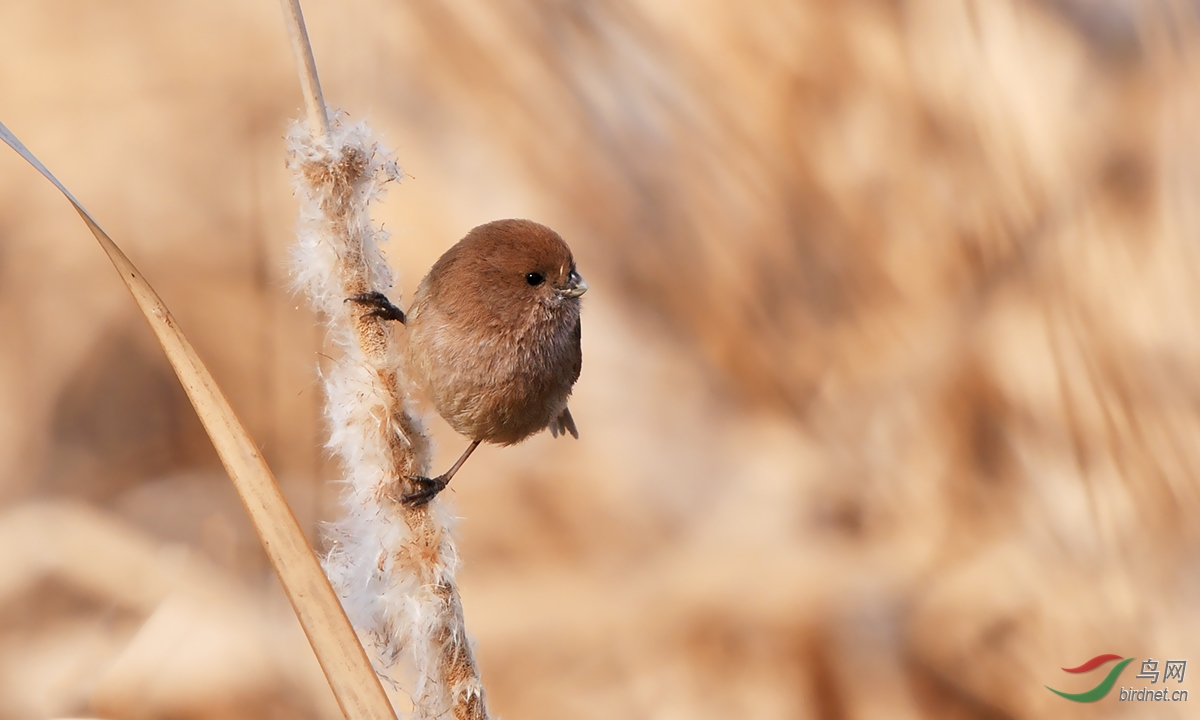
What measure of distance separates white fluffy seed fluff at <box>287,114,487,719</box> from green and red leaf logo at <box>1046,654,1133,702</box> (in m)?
1.48

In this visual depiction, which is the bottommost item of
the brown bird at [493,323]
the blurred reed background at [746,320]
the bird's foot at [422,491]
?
the bird's foot at [422,491]

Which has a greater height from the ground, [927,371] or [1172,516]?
[927,371]

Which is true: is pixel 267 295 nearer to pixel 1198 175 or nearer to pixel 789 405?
pixel 789 405

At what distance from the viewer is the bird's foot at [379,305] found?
768mm

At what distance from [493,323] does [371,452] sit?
0.19 metres

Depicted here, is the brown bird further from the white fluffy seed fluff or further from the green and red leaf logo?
the green and red leaf logo

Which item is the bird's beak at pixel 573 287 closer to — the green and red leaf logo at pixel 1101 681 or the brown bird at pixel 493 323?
the brown bird at pixel 493 323

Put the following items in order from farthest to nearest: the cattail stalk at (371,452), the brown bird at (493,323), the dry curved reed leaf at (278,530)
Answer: the brown bird at (493,323) → the cattail stalk at (371,452) → the dry curved reed leaf at (278,530)

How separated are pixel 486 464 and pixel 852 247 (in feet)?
2.87

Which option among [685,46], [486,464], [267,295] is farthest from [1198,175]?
[267,295]

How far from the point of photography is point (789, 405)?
1.61 metres

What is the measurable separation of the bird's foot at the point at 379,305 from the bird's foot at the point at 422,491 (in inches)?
7.0

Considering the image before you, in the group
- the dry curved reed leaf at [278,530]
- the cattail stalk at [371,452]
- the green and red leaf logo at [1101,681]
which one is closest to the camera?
the dry curved reed leaf at [278,530]

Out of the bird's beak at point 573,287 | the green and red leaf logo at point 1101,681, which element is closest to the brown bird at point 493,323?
the bird's beak at point 573,287
